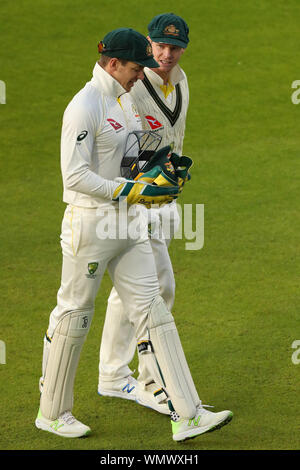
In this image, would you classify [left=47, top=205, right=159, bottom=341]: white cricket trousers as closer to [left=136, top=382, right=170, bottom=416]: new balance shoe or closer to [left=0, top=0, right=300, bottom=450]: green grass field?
[left=136, top=382, right=170, bottom=416]: new balance shoe

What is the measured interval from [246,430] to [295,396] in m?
0.49

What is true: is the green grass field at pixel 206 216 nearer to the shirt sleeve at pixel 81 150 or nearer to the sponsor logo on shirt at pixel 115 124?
the shirt sleeve at pixel 81 150

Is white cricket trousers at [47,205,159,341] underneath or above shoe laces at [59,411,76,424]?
above

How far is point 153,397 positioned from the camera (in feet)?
15.9

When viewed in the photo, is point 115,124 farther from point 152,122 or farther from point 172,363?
point 172,363

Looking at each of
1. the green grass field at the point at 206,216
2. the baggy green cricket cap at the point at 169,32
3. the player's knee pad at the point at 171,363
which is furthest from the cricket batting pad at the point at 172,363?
the baggy green cricket cap at the point at 169,32

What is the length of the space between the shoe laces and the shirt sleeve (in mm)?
1220

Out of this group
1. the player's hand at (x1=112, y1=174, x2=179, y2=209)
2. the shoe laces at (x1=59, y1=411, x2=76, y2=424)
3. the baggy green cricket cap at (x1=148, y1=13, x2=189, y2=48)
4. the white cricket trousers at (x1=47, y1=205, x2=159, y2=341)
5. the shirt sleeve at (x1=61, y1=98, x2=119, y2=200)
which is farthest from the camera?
the baggy green cricket cap at (x1=148, y1=13, x2=189, y2=48)

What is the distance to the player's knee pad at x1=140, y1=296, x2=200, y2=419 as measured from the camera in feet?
14.0

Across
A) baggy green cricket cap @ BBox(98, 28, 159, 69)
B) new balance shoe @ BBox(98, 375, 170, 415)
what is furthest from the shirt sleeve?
new balance shoe @ BBox(98, 375, 170, 415)

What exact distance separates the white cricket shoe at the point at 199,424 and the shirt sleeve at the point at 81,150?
1213mm

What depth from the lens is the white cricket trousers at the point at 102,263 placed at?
4.28 m

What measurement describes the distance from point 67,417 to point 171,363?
2.23 ft

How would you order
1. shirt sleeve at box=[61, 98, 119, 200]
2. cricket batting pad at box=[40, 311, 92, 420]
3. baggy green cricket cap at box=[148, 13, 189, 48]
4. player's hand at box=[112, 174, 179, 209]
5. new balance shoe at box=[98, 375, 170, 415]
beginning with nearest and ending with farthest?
1. shirt sleeve at box=[61, 98, 119, 200]
2. player's hand at box=[112, 174, 179, 209]
3. cricket batting pad at box=[40, 311, 92, 420]
4. baggy green cricket cap at box=[148, 13, 189, 48]
5. new balance shoe at box=[98, 375, 170, 415]
